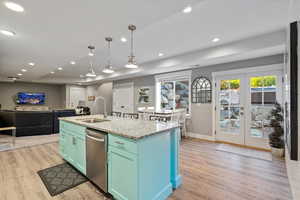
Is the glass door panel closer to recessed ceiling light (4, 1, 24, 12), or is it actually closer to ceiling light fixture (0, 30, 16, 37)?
recessed ceiling light (4, 1, 24, 12)

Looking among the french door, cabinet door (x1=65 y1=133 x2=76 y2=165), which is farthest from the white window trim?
cabinet door (x1=65 y1=133 x2=76 y2=165)

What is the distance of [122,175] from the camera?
1.76 m

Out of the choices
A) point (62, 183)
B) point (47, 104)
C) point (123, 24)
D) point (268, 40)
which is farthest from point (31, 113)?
point (268, 40)

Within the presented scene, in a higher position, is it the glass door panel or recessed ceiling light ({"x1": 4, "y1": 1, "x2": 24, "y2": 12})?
recessed ceiling light ({"x1": 4, "y1": 1, "x2": 24, "y2": 12})

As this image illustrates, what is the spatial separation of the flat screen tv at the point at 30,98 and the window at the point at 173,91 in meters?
8.56

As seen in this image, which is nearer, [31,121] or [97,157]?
[97,157]

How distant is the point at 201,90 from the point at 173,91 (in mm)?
1185

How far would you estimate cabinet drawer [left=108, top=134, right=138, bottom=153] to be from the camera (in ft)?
5.35

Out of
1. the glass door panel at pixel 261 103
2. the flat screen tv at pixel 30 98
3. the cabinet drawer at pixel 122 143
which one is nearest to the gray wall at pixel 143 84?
the glass door panel at pixel 261 103

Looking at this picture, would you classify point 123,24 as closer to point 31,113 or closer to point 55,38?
point 55,38

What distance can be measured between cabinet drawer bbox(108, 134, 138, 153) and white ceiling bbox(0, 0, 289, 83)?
160cm

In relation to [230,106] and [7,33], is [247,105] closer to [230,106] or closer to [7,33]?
[230,106]

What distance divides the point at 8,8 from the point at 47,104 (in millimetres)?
10220

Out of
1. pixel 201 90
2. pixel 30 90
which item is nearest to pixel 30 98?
pixel 30 90
